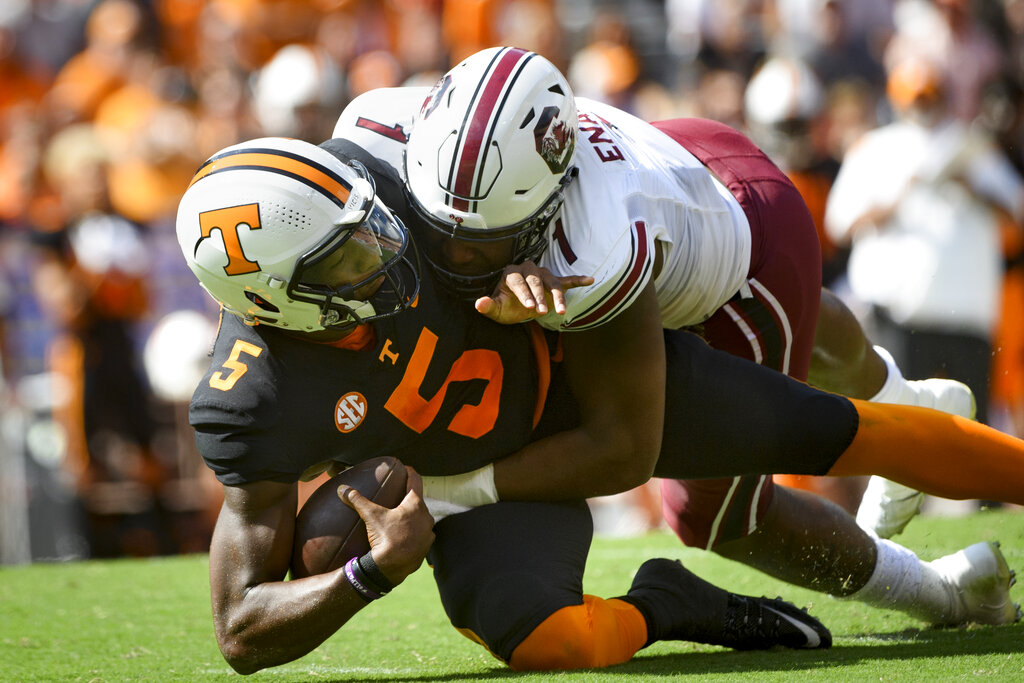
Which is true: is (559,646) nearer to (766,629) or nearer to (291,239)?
(766,629)

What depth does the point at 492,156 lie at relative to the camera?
2.82 metres

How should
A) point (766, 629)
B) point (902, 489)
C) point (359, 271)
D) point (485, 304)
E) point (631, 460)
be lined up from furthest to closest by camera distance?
point (902, 489), point (766, 629), point (631, 460), point (359, 271), point (485, 304)

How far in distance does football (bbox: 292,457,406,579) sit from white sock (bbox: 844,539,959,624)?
1417mm

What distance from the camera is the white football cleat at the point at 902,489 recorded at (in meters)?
3.70

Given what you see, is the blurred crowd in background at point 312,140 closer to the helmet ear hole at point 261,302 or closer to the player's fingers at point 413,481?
the player's fingers at point 413,481

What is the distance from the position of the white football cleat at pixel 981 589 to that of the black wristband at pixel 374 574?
5.34 feet

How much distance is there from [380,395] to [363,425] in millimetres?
81

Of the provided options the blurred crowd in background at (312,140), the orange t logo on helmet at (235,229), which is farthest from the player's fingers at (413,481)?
the blurred crowd in background at (312,140)

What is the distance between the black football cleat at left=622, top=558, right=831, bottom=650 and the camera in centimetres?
315

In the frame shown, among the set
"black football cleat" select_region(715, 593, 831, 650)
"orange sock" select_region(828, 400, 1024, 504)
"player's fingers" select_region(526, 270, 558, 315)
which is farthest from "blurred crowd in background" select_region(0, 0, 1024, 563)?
"player's fingers" select_region(526, 270, 558, 315)

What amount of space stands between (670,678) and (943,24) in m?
5.01

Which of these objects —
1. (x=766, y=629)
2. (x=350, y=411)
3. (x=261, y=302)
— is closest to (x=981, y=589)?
(x=766, y=629)

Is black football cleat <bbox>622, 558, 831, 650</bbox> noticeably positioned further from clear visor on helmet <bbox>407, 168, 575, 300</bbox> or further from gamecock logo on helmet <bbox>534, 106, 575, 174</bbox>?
gamecock logo on helmet <bbox>534, 106, 575, 174</bbox>

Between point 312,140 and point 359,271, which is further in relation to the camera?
point 312,140
